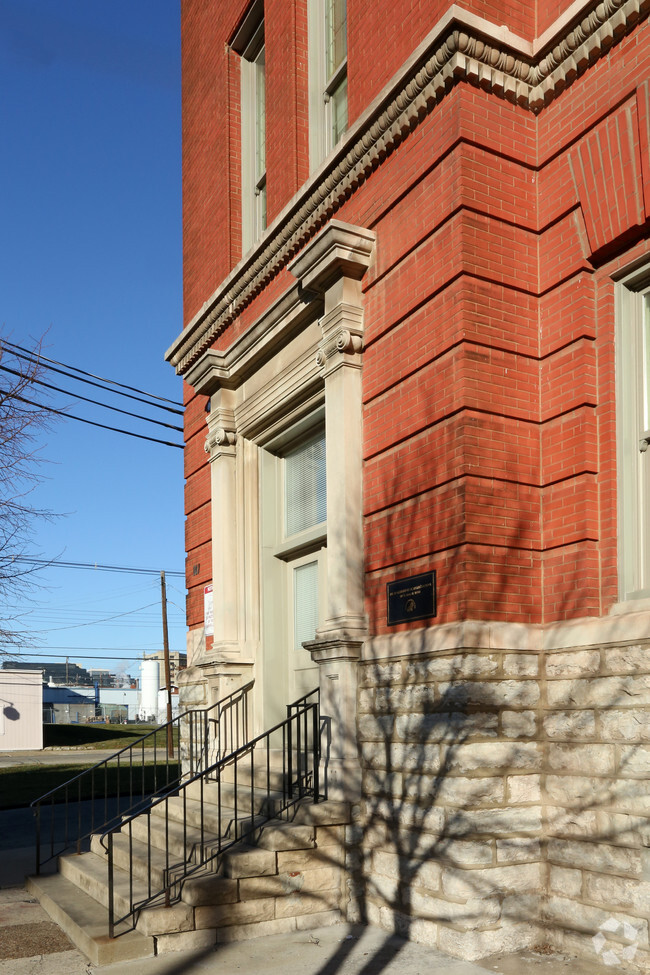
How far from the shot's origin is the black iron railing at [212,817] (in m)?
7.10

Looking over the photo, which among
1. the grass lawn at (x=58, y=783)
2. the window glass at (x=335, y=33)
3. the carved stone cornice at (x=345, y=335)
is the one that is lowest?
the grass lawn at (x=58, y=783)

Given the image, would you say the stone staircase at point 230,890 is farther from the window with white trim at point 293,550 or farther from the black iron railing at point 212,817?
the window with white trim at point 293,550

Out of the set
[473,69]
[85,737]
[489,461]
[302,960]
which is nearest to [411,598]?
[489,461]

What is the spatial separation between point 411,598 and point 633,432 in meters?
1.90

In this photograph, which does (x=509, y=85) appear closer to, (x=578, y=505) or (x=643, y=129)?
(x=643, y=129)

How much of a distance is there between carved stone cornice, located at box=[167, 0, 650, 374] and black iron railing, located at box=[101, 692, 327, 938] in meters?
4.49

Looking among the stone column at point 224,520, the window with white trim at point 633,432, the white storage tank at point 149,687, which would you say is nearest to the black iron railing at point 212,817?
→ the stone column at point 224,520

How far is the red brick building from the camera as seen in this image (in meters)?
6.11

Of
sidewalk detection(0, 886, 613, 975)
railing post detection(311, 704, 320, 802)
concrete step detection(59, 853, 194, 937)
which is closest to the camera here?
sidewalk detection(0, 886, 613, 975)

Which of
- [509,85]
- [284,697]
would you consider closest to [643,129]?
[509,85]

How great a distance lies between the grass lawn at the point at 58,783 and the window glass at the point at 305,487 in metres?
6.63

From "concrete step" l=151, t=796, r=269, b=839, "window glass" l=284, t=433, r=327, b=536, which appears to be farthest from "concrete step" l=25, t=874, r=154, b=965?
"window glass" l=284, t=433, r=327, b=536

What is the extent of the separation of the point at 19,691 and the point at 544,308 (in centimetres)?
4774

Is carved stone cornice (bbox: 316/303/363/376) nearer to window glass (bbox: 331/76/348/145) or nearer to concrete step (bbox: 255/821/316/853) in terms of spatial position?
window glass (bbox: 331/76/348/145)
